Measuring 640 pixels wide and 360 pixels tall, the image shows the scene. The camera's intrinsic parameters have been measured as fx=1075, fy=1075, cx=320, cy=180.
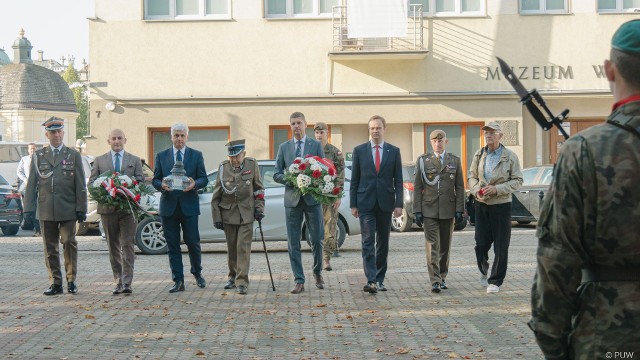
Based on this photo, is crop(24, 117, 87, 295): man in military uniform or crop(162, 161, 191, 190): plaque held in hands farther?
crop(162, 161, 191, 190): plaque held in hands

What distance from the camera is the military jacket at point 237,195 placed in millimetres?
12719

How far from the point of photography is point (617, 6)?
103 feet

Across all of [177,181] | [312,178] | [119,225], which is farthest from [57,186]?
[312,178]

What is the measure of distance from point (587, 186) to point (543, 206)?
207 millimetres

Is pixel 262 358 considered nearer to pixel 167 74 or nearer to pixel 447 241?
pixel 447 241

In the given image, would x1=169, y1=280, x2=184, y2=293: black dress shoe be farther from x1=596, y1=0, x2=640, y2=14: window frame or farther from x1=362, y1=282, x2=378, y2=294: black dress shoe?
x1=596, y1=0, x2=640, y2=14: window frame

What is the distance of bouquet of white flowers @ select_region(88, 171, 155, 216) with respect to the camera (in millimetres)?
12586

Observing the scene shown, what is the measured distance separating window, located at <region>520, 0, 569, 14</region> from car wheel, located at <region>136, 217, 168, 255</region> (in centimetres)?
1623

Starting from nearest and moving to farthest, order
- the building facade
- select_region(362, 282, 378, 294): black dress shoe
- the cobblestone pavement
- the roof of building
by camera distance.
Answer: the cobblestone pavement, select_region(362, 282, 378, 294): black dress shoe, the building facade, the roof of building

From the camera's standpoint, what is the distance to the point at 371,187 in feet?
41.3

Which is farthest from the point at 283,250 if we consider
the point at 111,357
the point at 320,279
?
the point at 111,357

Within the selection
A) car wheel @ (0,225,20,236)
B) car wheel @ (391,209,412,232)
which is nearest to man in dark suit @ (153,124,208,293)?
car wheel @ (391,209,412,232)

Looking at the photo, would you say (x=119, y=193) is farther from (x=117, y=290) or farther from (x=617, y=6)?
(x=617, y=6)

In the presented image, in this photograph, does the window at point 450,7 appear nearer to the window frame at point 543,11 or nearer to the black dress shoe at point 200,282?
the window frame at point 543,11
